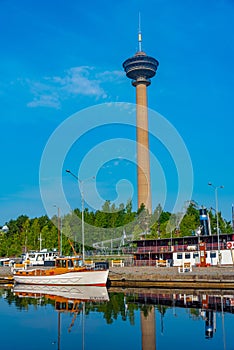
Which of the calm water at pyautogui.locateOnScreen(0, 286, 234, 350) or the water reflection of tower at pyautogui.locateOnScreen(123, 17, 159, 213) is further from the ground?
the water reflection of tower at pyautogui.locateOnScreen(123, 17, 159, 213)

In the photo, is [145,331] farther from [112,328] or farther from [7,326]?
[7,326]

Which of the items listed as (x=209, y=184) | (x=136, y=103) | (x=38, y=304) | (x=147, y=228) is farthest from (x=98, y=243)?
(x=136, y=103)

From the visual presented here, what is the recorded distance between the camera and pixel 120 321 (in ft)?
103

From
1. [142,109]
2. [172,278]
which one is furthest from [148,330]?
[142,109]

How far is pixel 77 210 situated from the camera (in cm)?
10250

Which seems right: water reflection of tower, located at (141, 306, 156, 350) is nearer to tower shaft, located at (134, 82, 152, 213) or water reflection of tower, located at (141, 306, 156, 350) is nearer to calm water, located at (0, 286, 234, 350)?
calm water, located at (0, 286, 234, 350)

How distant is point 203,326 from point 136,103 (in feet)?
479

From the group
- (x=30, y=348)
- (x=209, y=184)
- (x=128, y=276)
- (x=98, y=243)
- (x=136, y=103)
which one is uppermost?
(x=136, y=103)

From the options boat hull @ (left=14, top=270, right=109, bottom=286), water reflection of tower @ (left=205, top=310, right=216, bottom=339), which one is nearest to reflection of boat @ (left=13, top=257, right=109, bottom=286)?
boat hull @ (left=14, top=270, right=109, bottom=286)

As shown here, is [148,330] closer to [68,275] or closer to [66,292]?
[66,292]

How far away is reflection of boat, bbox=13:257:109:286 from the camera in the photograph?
49719 mm

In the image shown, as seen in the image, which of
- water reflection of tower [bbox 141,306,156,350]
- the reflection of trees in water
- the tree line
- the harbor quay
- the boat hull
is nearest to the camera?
water reflection of tower [bbox 141,306,156,350]

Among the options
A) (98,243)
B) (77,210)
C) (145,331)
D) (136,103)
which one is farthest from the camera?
(136,103)

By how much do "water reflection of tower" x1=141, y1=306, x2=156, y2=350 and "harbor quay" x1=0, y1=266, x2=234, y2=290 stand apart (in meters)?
13.7
